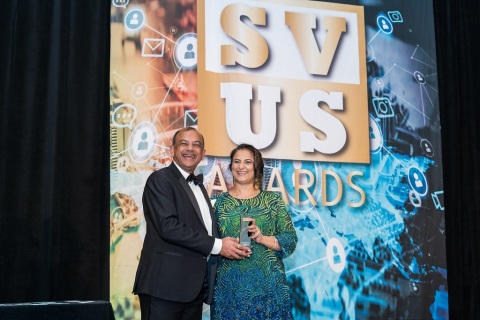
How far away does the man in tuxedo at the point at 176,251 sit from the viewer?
2.81 meters

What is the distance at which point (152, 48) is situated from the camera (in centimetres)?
412

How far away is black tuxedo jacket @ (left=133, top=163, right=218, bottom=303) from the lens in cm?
281

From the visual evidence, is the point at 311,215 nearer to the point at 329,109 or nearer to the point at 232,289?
the point at 329,109

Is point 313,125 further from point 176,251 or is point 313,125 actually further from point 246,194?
point 176,251

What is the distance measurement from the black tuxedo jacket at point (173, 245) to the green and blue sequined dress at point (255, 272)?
7 cm

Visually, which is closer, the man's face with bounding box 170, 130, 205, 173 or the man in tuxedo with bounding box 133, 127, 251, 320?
the man in tuxedo with bounding box 133, 127, 251, 320

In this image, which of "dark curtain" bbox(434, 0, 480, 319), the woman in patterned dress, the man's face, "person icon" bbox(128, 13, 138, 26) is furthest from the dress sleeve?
"dark curtain" bbox(434, 0, 480, 319)

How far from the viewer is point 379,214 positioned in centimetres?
448

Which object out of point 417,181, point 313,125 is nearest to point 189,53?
point 313,125

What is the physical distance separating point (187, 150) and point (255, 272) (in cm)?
68

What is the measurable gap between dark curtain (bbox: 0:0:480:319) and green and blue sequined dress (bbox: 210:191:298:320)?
3.95 ft

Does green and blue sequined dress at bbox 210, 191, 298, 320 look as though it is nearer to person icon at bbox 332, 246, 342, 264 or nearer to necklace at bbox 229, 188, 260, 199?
necklace at bbox 229, 188, 260, 199

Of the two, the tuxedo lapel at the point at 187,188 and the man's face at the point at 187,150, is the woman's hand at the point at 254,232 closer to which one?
the tuxedo lapel at the point at 187,188

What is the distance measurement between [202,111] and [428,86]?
6.00 feet
